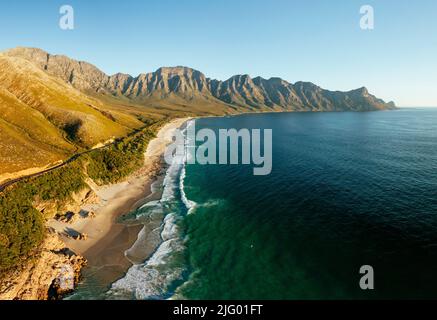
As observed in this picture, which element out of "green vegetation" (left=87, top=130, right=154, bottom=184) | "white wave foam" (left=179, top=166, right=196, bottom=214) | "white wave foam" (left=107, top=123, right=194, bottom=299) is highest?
"green vegetation" (left=87, top=130, right=154, bottom=184)

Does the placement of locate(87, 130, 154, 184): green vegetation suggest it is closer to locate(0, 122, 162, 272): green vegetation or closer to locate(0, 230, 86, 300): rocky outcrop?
locate(0, 122, 162, 272): green vegetation

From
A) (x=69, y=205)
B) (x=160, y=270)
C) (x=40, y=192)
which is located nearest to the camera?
(x=160, y=270)

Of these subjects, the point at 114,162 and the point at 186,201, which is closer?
the point at 186,201

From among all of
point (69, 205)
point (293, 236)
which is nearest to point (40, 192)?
point (69, 205)

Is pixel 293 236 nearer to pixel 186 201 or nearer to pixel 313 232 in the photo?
pixel 313 232

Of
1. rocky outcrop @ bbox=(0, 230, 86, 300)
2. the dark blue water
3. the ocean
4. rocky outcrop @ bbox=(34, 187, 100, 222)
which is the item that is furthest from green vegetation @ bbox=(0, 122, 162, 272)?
the dark blue water

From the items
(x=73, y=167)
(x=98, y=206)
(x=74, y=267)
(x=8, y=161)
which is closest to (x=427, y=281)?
(x=74, y=267)

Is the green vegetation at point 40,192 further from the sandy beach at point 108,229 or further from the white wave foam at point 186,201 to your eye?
the white wave foam at point 186,201
